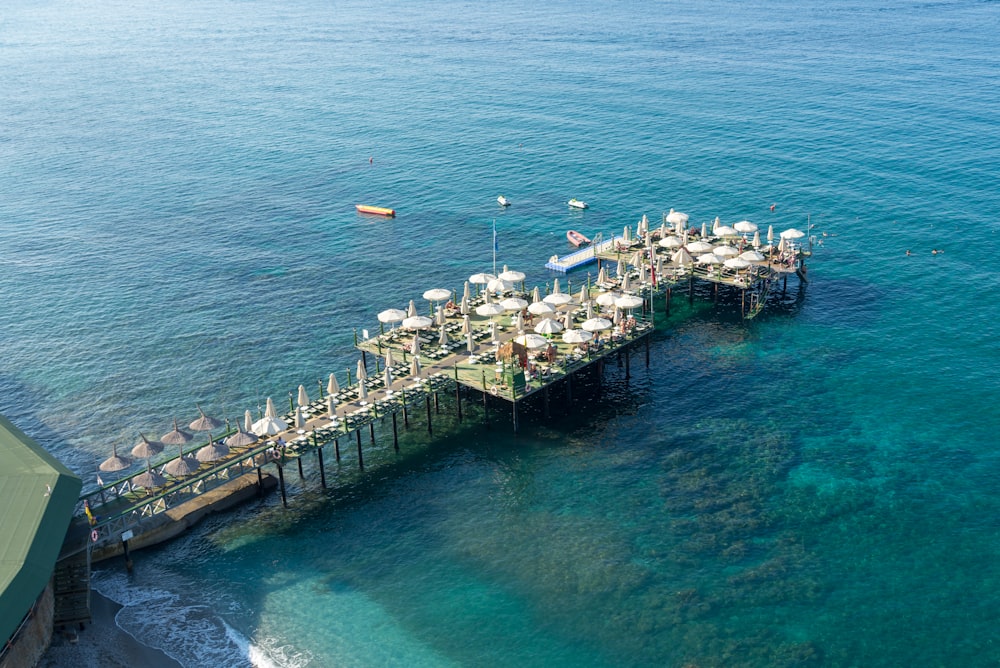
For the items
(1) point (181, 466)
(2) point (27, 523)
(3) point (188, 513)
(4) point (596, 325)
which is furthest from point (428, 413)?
(2) point (27, 523)

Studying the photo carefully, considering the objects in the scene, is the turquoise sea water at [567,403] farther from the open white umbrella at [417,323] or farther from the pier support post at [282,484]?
the open white umbrella at [417,323]

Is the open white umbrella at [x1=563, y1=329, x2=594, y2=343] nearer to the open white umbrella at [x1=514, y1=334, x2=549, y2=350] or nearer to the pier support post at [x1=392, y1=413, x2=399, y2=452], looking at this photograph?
the open white umbrella at [x1=514, y1=334, x2=549, y2=350]

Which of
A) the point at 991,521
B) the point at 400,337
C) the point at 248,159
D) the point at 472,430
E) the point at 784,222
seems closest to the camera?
the point at 991,521

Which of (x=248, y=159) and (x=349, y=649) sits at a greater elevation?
(x=248, y=159)

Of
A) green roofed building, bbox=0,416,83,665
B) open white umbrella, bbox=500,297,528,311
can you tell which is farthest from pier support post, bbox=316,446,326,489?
open white umbrella, bbox=500,297,528,311

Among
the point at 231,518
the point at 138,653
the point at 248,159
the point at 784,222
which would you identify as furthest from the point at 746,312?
the point at 248,159

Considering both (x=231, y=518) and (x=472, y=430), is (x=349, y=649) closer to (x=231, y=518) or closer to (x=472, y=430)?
(x=231, y=518)

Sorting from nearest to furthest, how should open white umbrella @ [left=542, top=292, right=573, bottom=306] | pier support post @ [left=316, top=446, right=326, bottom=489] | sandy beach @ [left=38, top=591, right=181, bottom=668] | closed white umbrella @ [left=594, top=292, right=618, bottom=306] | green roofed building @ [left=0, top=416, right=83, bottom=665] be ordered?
green roofed building @ [left=0, top=416, right=83, bottom=665], sandy beach @ [left=38, top=591, right=181, bottom=668], pier support post @ [left=316, top=446, right=326, bottom=489], closed white umbrella @ [left=594, top=292, right=618, bottom=306], open white umbrella @ [left=542, top=292, right=573, bottom=306]
